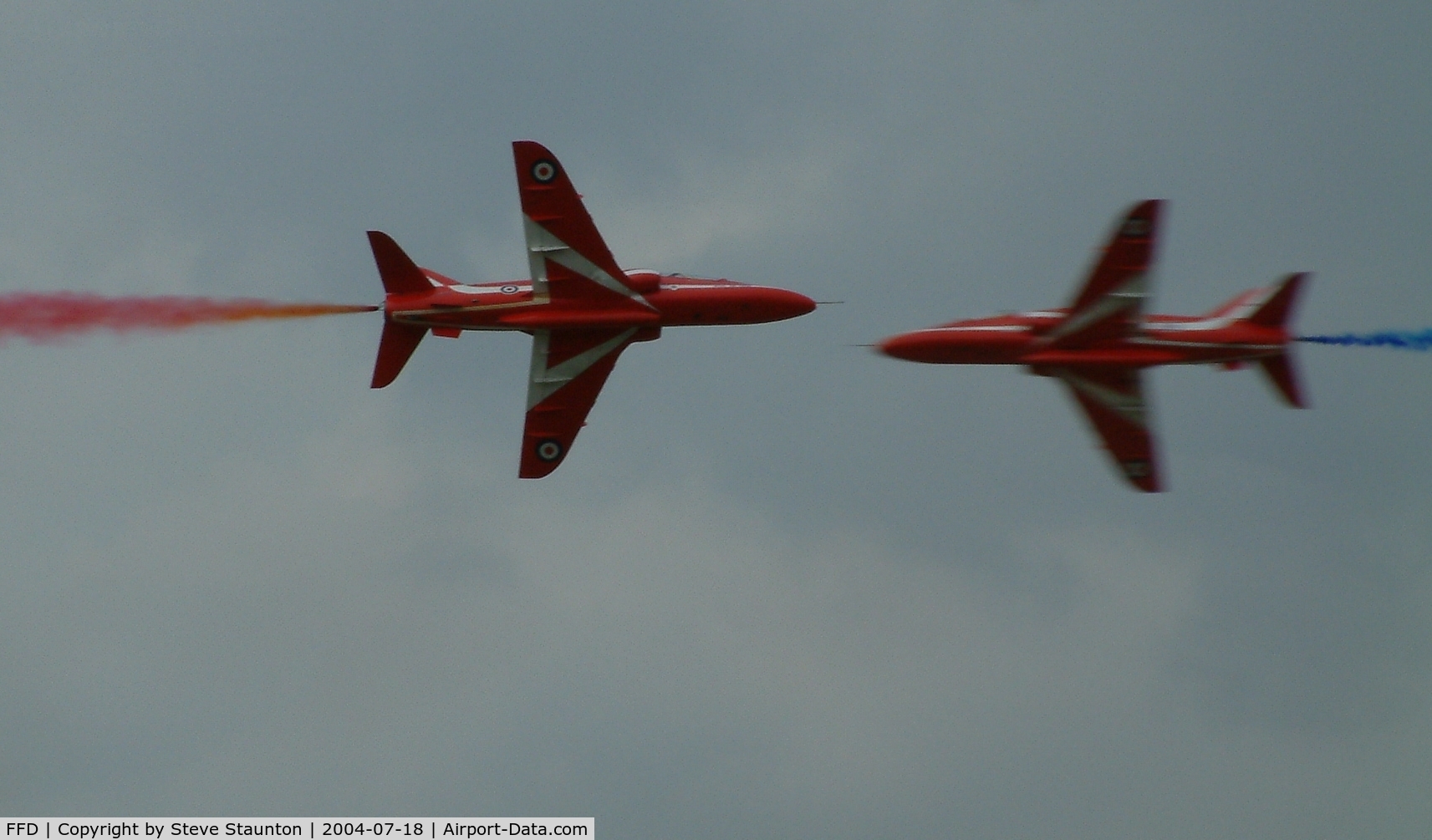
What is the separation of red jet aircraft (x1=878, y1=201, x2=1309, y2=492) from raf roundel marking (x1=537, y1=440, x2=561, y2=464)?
8.27m

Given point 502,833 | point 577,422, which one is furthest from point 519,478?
point 502,833

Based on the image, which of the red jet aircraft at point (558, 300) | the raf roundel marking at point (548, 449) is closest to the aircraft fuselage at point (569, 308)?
the red jet aircraft at point (558, 300)

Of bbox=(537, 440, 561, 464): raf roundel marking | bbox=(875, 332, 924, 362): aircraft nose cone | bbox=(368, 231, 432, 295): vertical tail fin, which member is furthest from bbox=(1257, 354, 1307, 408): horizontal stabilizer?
bbox=(368, 231, 432, 295): vertical tail fin

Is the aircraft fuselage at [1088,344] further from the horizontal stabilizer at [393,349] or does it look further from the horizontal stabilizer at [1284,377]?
the horizontal stabilizer at [393,349]

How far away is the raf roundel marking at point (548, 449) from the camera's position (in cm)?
6244

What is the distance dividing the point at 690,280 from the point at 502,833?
1418 centimetres

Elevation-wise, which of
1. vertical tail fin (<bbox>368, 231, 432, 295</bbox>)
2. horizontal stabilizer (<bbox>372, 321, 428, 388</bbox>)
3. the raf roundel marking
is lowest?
the raf roundel marking

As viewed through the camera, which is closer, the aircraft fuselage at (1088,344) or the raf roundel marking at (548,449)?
the aircraft fuselage at (1088,344)

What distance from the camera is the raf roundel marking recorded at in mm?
62438

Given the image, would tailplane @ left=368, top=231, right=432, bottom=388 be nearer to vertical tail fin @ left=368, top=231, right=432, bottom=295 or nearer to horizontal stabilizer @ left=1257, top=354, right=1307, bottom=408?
vertical tail fin @ left=368, top=231, right=432, bottom=295

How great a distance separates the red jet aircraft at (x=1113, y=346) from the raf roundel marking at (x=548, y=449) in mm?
8266

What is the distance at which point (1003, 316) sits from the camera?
200 feet

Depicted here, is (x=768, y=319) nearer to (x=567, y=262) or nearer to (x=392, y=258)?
(x=567, y=262)

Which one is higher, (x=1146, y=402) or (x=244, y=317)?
(x=244, y=317)
